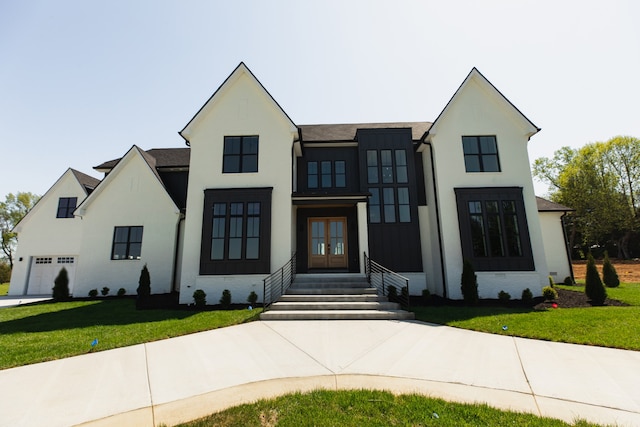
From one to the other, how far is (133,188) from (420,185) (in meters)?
15.1

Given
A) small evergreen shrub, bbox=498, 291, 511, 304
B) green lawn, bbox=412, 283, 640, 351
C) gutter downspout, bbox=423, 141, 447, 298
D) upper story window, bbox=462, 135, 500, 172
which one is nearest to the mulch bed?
green lawn, bbox=412, 283, 640, 351

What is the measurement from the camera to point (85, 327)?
7812mm

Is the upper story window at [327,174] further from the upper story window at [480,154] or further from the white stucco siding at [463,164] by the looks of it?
the upper story window at [480,154]

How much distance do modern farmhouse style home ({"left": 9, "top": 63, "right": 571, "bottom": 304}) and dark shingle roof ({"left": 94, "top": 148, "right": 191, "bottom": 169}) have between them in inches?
51.7

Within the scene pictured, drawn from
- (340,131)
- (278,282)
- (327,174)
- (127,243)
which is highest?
(340,131)

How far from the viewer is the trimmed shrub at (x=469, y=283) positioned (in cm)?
1080

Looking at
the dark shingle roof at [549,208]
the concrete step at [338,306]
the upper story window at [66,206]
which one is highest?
the upper story window at [66,206]

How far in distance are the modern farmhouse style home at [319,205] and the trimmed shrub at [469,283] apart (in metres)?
0.82

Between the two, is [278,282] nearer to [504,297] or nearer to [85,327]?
[85,327]

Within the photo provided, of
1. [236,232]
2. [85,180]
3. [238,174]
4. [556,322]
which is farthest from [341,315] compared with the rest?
[85,180]

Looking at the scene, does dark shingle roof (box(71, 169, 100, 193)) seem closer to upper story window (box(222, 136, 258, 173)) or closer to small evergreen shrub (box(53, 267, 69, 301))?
small evergreen shrub (box(53, 267, 69, 301))

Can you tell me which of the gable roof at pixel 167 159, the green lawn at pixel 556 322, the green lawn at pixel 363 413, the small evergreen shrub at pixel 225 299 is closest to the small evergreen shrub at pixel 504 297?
the green lawn at pixel 556 322

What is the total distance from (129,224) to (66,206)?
7.22 meters

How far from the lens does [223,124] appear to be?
13.1 metres
